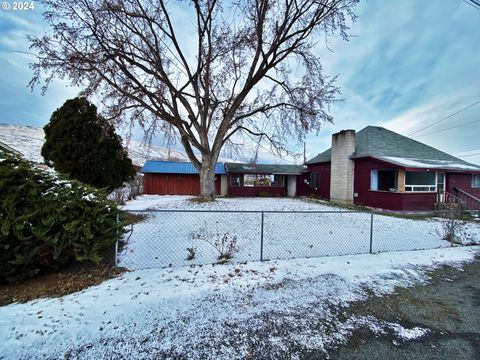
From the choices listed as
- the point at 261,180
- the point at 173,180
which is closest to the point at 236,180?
the point at 261,180

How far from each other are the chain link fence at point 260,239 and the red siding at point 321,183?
9512 millimetres

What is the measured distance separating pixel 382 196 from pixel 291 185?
10.3 m

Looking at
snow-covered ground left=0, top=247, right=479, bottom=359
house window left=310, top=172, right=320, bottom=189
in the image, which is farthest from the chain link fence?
house window left=310, top=172, right=320, bottom=189

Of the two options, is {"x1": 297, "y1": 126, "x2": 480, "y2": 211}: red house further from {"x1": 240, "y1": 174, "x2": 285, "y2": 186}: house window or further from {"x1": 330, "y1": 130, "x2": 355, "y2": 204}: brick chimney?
{"x1": 240, "y1": 174, "x2": 285, "y2": 186}: house window

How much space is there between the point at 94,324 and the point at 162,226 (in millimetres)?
5147

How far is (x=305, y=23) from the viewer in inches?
489

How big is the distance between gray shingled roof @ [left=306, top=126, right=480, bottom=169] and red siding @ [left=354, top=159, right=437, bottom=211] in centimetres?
74

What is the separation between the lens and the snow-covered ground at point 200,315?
2266 millimetres

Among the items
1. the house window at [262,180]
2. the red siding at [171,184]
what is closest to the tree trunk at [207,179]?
the house window at [262,180]

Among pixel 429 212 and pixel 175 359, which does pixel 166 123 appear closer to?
pixel 175 359

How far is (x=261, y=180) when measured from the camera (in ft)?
74.1

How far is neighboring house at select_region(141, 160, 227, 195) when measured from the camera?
22.4m

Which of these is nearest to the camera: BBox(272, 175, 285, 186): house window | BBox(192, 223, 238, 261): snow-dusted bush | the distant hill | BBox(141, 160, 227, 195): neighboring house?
BBox(192, 223, 238, 261): snow-dusted bush

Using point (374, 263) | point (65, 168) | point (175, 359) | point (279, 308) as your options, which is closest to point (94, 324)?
point (175, 359)
